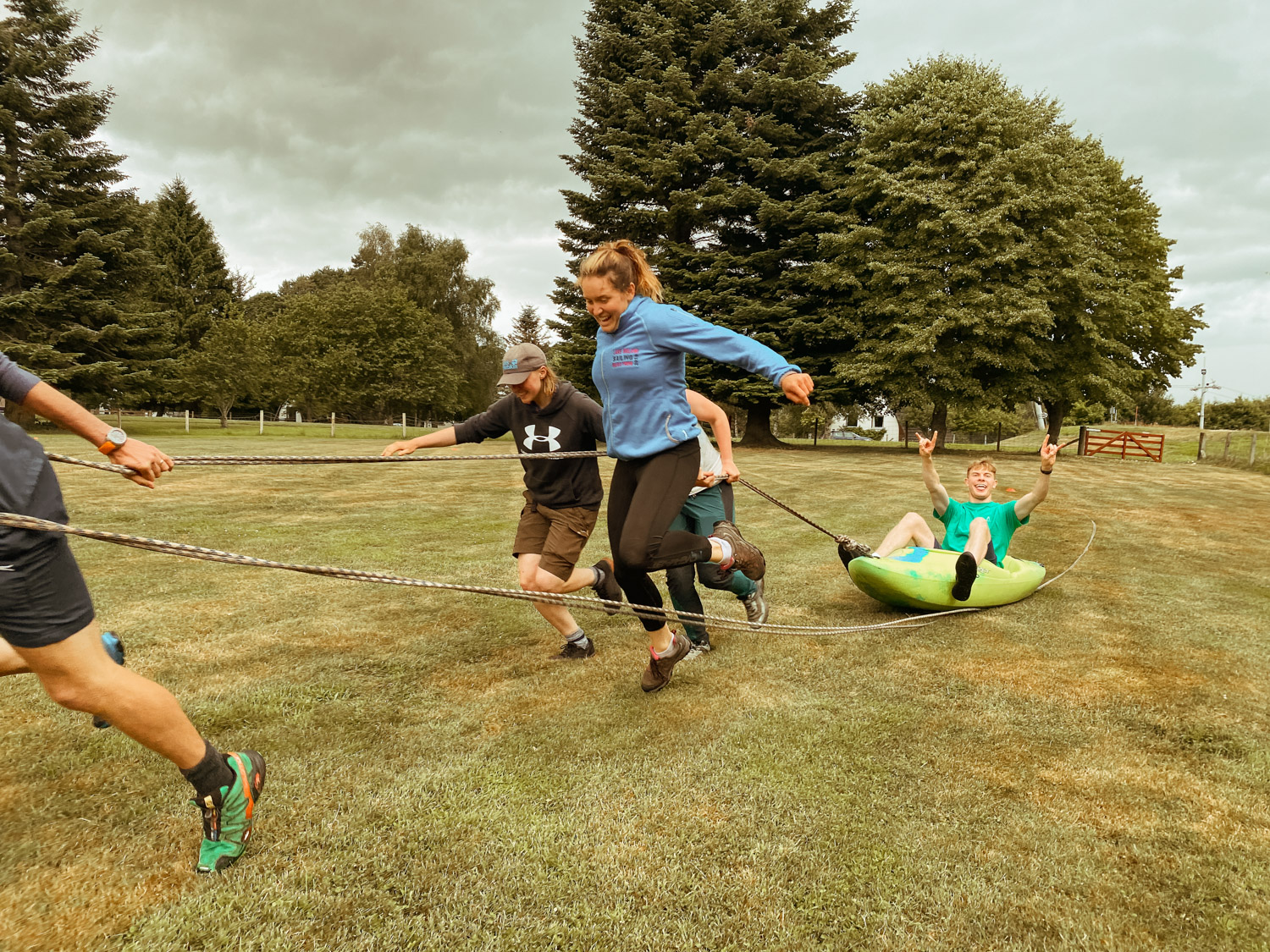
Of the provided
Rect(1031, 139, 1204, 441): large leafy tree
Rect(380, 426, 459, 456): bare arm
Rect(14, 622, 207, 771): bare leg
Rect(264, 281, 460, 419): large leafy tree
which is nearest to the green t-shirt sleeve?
Rect(380, 426, 459, 456): bare arm

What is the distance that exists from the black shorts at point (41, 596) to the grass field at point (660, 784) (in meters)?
0.93

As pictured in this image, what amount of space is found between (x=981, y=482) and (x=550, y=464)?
12.7ft

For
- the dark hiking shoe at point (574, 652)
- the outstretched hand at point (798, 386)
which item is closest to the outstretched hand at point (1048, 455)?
the outstretched hand at point (798, 386)

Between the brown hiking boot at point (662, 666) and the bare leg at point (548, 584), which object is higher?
the bare leg at point (548, 584)

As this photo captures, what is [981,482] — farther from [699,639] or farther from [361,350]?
[361,350]

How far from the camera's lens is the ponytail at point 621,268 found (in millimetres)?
3668

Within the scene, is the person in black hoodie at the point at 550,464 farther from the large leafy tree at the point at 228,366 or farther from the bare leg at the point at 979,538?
the large leafy tree at the point at 228,366

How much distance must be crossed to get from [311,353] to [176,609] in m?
44.4

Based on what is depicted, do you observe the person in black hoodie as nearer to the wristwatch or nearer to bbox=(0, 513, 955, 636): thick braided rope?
bbox=(0, 513, 955, 636): thick braided rope

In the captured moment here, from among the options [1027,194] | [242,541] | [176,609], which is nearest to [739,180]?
[1027,194]

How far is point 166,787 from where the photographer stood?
302cm

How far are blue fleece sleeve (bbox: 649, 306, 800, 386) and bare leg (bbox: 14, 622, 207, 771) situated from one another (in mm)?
2618

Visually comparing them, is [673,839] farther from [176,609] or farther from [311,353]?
[311,353]

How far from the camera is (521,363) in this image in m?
4.32
